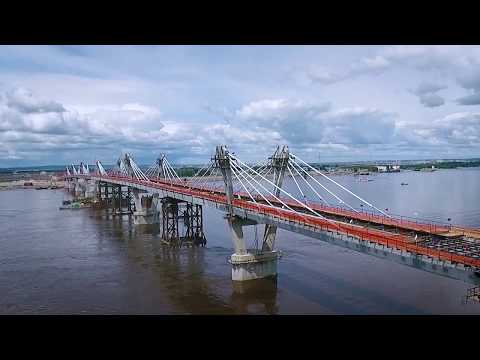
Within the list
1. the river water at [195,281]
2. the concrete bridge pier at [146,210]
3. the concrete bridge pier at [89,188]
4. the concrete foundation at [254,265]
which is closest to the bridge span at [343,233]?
the concrete foundation at [254,265]

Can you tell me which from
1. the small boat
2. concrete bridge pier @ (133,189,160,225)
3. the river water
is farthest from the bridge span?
the small boat

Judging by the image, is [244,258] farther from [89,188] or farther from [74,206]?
[89,188]

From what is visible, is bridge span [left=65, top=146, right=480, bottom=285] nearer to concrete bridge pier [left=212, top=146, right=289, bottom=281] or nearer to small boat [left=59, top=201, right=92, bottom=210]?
concrete bridge pier [left=212, top=146, right=289, bottom=281]

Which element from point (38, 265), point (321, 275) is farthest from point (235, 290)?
point (38, 265)

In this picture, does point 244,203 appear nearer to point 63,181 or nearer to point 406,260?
point 406,260

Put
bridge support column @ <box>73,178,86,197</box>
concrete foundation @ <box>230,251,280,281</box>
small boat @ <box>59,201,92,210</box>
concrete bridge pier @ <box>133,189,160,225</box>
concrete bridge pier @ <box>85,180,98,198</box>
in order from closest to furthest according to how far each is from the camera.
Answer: concrete foundation @ <box>230,251,280,281</box>, concrete bridge pier @ <box>133,189,160,225</box>, small boat @ <box>59,201,92,210</box>, concrete bridge pier @ <box>85,180,98,198</box>, bridge support column @ <box>73,178,86,197</box>

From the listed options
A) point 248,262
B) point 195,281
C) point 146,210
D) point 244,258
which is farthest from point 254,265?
point 146,210
